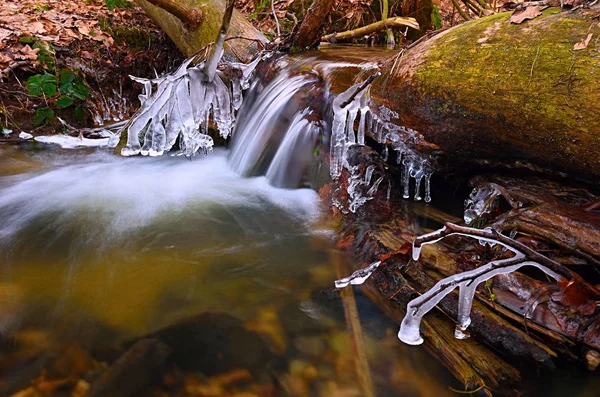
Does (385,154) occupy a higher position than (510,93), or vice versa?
(510,93)

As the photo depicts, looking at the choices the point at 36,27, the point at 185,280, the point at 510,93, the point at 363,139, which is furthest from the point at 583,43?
the point at 36,27

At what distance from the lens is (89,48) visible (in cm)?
570

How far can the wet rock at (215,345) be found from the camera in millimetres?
1973

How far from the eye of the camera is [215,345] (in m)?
2.08

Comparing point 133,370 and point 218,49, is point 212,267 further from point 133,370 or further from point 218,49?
point 218,49

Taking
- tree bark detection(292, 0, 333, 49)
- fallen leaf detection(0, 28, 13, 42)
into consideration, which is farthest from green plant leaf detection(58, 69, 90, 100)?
tree bark detection(292, 0, 333, 49)

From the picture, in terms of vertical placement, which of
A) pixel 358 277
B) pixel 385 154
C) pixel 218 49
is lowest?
pixel 358 277

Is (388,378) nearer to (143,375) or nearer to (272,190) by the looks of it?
(143,375)

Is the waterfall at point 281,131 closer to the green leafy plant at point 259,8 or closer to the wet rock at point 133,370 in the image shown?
the wet rock at point 133,370

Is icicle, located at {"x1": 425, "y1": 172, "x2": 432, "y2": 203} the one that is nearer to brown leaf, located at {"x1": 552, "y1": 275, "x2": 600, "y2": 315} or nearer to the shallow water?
the shallow water

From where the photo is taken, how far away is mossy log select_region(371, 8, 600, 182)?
6.53 feet

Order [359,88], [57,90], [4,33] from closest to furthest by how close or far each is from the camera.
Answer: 1. [359,88]
2. [57,90]
3. [4,33]

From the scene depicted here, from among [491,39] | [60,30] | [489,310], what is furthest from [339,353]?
[60,30]

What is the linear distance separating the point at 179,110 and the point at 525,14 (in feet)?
10.1
